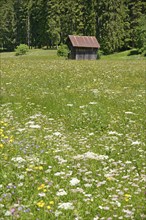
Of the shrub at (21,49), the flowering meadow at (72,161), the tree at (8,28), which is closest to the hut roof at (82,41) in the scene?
the shrub at (21,49)

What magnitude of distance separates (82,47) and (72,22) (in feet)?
121

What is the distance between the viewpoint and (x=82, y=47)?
7525 centimetres

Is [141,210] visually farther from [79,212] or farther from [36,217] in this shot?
[36,217]

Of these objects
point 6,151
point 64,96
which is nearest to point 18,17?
point 64,96

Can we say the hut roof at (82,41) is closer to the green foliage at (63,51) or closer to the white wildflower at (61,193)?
the green foliage at (63,51)

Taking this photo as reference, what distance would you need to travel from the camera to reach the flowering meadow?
515 cm

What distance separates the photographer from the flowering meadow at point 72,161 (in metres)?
5.15

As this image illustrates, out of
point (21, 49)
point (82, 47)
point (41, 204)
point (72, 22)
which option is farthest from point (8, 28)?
point (41, 204)

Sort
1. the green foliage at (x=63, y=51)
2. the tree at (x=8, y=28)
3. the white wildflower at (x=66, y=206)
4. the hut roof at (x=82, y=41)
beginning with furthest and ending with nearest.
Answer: the tree at (x=8, y=28) < the green foliage at (x=63, y=51) < the hut roof at (x=82, y=41) < the white wildflower at (x=66, y=206)

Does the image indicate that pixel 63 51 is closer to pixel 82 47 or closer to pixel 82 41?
pixel 82 47

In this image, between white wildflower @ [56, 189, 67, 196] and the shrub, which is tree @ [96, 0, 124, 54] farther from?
white wildflower @ [56, 189, 67, 196]

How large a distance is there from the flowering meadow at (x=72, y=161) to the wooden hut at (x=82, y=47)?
61.6 metres

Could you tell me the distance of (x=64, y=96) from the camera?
16.3 m

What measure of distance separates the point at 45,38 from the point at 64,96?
351 ft
